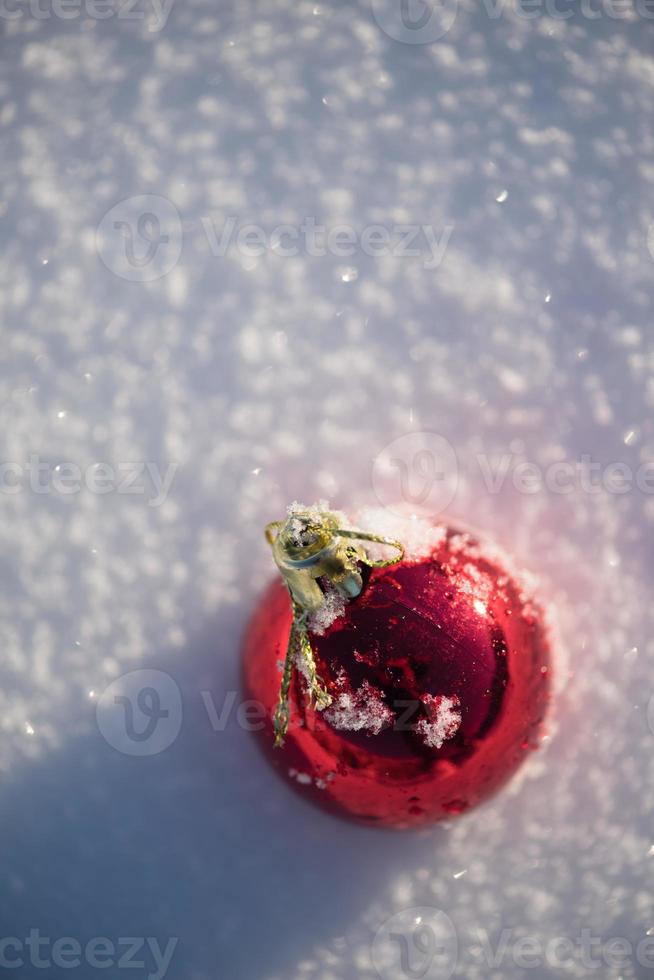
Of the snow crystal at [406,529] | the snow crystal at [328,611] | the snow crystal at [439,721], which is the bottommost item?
the snow crystal at [439,721]

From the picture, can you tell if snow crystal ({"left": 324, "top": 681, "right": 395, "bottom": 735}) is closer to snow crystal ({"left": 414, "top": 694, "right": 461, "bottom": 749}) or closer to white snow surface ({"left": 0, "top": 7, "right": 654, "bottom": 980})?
snow crystal ({"left": 414, "top": 694, "right": 461, "bottom": 749})

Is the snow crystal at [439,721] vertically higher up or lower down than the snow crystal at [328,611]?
lower down

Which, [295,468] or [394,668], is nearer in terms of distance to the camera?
[394,668]

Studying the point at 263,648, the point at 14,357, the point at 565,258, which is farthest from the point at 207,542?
the point at 565,258

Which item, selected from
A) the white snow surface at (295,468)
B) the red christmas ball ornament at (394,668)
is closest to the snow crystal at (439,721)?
the red christmas ball ornament at (394,668)

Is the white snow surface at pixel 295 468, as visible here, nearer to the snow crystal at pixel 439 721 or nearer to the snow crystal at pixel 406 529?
the snow crystal at pixel 406 529

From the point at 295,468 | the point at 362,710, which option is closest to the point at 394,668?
the point at 362,710

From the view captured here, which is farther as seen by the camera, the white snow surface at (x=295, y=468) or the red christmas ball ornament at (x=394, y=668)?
the white snow surface at (x=295, y=468)

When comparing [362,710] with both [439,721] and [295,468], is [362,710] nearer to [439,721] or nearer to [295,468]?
[439,721]
